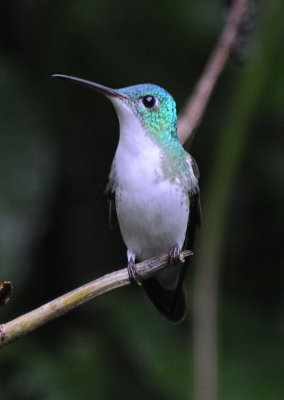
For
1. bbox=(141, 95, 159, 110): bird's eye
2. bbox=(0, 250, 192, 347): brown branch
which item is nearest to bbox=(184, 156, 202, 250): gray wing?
bbox=(141, 95, 159, 110): bird's eye

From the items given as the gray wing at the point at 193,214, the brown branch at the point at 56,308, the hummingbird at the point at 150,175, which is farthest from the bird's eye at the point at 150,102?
the brown branch at the point at 56,308

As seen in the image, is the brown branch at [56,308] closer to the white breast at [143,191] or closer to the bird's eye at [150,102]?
the white breast at [143,191]

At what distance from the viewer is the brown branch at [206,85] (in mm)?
2611

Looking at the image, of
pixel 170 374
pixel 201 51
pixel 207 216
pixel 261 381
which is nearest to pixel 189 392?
pixel 170 374

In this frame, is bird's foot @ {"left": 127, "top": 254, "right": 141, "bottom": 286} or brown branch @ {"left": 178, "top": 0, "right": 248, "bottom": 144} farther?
brown branch @ {"left": 178, "top": 0, "right": 248, "bottom": 144}

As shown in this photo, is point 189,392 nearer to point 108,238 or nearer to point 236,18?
point 108,238

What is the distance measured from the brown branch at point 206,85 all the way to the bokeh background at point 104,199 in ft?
0.52

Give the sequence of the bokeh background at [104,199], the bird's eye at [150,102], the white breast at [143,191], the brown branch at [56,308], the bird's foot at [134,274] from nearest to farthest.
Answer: the brown branch at [56,308]
the bird's foot at [134,274]
the white breast at [143,191]
the bird's eye at [150,102]
the bokeh background at [104,199]

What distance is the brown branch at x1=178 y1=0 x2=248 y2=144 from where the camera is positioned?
8.57ft

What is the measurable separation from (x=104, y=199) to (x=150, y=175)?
1.21 m

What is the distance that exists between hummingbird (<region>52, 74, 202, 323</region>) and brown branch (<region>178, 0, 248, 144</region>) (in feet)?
0.23

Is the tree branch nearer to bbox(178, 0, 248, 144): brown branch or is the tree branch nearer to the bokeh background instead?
bbox(178, 0, 248, 144): brown branch

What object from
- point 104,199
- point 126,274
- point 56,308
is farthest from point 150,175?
point 104,199

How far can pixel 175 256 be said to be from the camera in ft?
7.99
